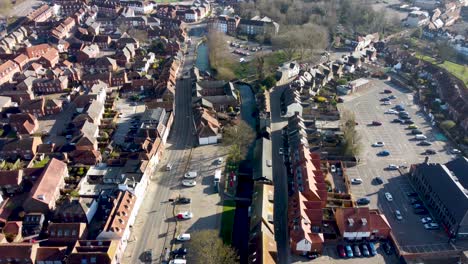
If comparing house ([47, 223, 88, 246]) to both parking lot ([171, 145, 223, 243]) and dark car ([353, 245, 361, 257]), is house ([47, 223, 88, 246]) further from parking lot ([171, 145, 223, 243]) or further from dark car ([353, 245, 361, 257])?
dark car ([353, 245, 361, 257])

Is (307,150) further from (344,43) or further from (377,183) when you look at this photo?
(344,43)

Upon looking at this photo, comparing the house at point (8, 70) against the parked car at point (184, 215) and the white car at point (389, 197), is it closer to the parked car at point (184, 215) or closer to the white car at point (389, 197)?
the parked car at point (184, 215)

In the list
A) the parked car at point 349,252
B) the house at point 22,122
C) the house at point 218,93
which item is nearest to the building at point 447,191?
the parked car at point 349,252

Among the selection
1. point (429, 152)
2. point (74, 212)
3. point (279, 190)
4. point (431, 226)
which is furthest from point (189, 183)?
point (429, 152)

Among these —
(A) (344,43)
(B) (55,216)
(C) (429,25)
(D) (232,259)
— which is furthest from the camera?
(C) (429,25)

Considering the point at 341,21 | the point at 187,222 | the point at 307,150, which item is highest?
the point at 341,21

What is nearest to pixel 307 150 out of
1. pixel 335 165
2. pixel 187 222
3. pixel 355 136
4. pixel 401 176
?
A: pixel 335 165
